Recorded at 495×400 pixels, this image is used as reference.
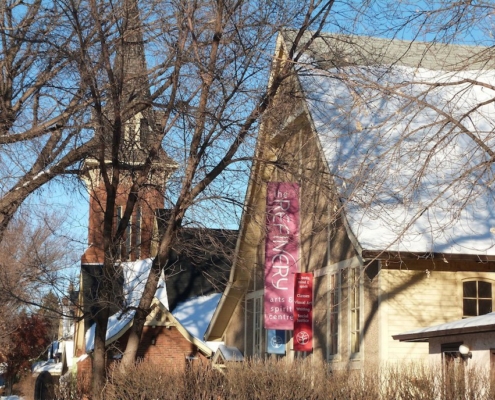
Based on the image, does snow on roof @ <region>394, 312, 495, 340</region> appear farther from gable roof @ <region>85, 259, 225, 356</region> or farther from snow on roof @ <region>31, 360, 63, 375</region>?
snow on roof @ <region>31, 360, 63, 375</region>

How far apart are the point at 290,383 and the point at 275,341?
9128mm

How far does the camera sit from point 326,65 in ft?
57.6

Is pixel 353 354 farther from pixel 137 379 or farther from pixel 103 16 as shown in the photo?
pixel 103 16

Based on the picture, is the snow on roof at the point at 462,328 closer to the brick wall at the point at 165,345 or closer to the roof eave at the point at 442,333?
the roof eave at the point at 442,333

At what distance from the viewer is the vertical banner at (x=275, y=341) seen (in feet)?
69.1

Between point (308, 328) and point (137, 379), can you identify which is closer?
point (137, 379)

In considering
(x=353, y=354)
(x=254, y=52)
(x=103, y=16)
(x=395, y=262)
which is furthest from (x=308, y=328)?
(x=103, y=16)

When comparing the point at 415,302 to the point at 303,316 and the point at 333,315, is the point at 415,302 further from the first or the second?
A: the point at 303,316

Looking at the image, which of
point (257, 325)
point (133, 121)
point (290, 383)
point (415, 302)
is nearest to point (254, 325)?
point (257, 325)

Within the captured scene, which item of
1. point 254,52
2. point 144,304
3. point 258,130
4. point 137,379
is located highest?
point 254,52

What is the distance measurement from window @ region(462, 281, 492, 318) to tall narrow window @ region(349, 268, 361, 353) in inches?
82.8

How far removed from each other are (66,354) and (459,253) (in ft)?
97.1

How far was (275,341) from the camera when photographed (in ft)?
69.7

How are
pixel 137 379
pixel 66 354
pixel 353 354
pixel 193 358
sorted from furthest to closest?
1. pixel 66 354
2. pixel 193 358
3. pixel 353 354
4. pixel 137 379
